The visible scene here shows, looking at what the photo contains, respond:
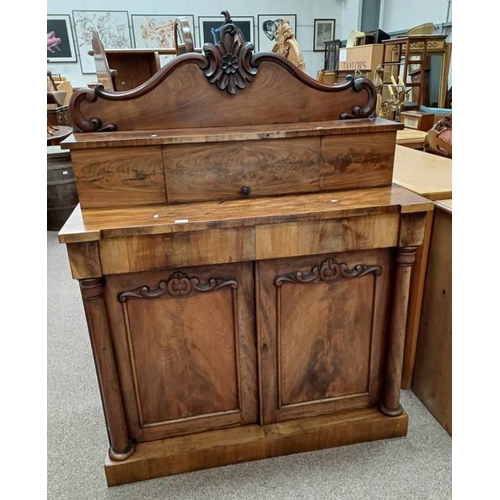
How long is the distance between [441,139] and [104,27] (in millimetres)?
6668

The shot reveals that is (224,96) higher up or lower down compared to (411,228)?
higher up

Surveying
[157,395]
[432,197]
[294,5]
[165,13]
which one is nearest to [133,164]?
[157,395]

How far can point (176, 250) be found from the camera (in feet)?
3.87

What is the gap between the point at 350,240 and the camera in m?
1.27

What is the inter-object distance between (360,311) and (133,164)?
2.78 feet

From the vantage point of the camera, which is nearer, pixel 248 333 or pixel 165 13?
pixel 248 333

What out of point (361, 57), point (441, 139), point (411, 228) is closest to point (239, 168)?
point (411, 228)

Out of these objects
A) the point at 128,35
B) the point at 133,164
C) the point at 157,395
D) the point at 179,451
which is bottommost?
the point at 179,451

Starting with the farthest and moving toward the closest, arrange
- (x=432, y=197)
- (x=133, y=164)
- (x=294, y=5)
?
(x=294, y=5) → (x=432, y=197) → (x=133, y=164)

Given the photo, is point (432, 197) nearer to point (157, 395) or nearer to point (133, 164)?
point (133, 164)

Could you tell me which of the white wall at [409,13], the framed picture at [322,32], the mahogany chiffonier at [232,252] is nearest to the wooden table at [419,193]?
the mahogany chiffonier at [232,252]

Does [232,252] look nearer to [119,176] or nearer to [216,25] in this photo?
[119,176]

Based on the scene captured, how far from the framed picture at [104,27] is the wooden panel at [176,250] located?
7.02 metres

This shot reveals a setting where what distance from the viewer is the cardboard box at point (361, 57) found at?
621 cm
